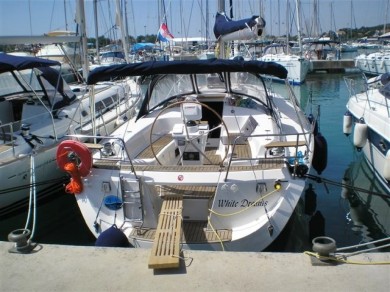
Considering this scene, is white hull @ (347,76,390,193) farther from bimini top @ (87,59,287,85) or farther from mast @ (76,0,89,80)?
mast @ (76,0,89,80)

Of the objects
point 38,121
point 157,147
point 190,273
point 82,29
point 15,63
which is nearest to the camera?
point 190,273

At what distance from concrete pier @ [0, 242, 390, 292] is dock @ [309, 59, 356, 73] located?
Answer: 33.2 metres

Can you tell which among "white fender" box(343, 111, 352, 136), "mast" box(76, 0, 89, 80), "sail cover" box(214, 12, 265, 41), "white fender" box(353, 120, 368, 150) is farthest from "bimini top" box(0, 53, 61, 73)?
"white fender" box(343, 111, 352, 136)

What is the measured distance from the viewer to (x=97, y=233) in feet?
17.2

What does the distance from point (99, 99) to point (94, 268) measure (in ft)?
26.6

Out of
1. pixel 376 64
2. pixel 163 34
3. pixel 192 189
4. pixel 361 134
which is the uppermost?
pixel 163 34

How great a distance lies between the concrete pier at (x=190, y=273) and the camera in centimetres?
320

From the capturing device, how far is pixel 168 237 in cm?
409

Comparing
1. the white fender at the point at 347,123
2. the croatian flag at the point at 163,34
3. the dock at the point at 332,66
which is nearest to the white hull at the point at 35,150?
the white fender at the point at 347,123

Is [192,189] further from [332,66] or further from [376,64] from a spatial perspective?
[332,66]

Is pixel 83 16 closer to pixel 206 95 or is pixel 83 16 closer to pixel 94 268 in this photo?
pixel 206 95

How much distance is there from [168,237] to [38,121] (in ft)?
19.0

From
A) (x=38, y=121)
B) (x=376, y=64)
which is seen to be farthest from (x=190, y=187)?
(x=376, y=64)

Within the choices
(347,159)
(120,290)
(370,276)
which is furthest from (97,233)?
(347,159)
